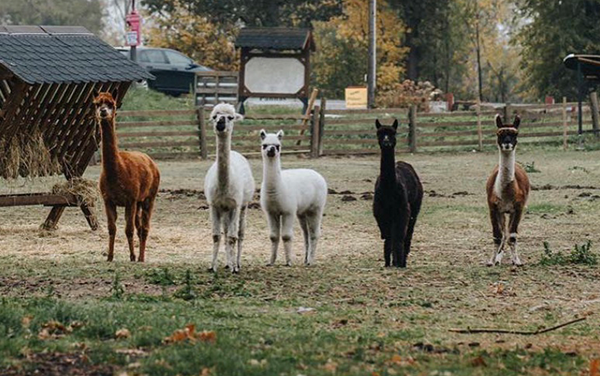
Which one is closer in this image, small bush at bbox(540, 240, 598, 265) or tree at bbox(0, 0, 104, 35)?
small bush at bbox(540, 240, 598, 265)

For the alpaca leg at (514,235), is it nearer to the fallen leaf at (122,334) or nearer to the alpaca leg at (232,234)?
the alpaca leg at (232,234)

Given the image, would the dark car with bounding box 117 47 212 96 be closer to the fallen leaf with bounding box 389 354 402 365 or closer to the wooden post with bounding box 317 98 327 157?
the wooden post with bounding box 317 98 327 157

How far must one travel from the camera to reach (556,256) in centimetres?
1430

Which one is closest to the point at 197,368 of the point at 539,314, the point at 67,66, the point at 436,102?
the point at 539,314

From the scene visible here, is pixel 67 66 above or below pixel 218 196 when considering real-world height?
above

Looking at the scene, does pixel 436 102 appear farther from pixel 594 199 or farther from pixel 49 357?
pixel 49 357

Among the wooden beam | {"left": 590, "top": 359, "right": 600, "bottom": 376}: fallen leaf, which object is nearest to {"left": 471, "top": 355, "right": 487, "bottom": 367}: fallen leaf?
{"left": 590, "top": 359, "right": 600, "bottom": 376}: fallen leaf

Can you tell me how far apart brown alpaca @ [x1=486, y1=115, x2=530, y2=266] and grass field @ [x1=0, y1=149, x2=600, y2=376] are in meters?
0.38

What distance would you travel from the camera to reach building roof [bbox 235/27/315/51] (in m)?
43.3

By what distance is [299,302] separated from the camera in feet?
36.8

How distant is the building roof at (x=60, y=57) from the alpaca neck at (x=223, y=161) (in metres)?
3.74

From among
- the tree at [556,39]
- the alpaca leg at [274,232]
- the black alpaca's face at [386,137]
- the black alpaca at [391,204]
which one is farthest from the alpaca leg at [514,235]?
the tree at [556,39]

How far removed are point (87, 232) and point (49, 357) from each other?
10.4 m

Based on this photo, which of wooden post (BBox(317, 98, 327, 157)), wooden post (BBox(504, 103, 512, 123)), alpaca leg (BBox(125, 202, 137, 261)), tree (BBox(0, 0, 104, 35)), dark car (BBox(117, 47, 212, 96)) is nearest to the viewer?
alpaca leg (BBox(125, 202, 137, 261))
